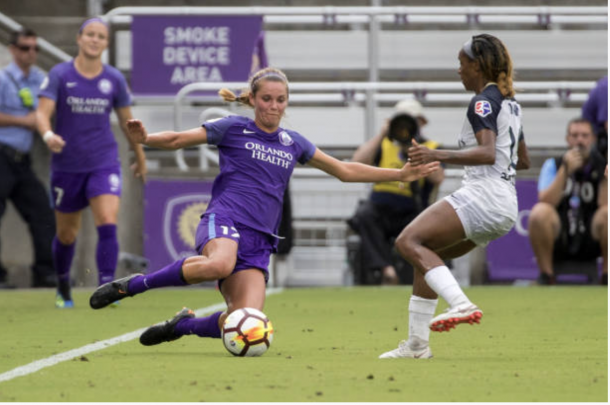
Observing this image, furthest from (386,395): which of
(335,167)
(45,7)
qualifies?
(45,7)

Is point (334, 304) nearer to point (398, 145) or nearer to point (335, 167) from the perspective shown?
point (398, 145)

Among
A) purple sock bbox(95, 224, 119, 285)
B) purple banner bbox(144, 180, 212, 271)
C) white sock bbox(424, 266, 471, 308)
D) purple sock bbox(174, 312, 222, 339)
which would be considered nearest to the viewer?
white sock bbox(424, 266, 471, 308)

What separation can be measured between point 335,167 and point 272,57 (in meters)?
10.2

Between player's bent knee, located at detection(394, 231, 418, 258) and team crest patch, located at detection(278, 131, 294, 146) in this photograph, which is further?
team crest patch, located at detection(278, 131, 294, 146)

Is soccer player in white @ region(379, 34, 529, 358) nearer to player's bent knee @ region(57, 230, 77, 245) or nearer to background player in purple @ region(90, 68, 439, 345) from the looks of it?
background player in purple @ region(90, 68, 439, 345)

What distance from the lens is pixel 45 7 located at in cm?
1975

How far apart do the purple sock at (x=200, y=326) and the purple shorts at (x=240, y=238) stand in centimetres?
21

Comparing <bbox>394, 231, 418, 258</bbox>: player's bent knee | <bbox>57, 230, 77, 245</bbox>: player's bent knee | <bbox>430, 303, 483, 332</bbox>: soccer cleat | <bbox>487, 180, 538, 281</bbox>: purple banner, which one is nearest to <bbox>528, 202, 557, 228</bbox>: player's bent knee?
<bbox>487, 180, 538, 281</bbox>: purple banner

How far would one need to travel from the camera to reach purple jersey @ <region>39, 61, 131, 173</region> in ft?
36.8

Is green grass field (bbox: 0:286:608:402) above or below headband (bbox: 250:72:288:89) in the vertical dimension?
below

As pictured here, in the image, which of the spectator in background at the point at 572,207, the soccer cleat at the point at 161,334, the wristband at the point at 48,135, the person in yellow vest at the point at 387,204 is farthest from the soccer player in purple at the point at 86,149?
the spectator in background at the point at 572,207

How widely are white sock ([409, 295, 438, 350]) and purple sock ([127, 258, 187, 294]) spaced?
119cm

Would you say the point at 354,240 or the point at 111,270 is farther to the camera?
the point at 354,240

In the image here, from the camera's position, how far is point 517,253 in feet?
49.0
